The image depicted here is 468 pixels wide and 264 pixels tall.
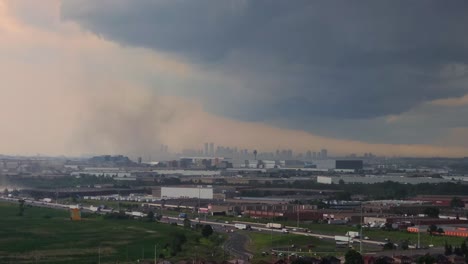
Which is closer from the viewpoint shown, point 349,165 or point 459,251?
point 459,251

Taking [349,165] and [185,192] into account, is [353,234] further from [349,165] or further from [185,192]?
[349,165]

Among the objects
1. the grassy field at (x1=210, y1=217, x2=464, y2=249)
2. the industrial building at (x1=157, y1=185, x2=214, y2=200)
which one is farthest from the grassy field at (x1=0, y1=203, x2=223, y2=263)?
the industrial building at (x1=157, y1=185, x2=214, y2=200)

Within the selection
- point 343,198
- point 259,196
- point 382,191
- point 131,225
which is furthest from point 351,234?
point 382,191

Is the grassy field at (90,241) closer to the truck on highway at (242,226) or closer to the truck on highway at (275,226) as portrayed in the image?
the truck on highway at (242,226)

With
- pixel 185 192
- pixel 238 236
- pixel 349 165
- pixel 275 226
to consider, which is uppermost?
pixel 349 165

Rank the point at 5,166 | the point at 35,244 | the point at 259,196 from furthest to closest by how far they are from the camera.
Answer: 1. the point at 5,166
2. the point at 259,196
3. the point at 35,244

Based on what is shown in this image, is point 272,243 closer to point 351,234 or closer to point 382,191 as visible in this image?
point 351,234

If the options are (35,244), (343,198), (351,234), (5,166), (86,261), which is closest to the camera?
(86,261)

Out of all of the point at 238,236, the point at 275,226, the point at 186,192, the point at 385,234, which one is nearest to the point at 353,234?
the point at 385,234

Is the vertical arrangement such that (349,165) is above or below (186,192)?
above
